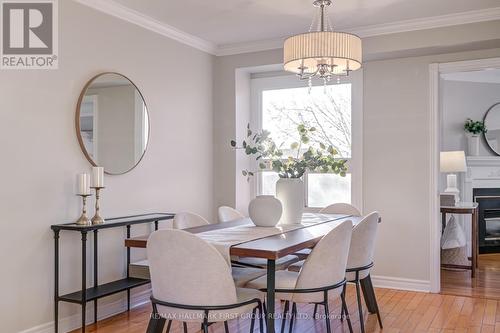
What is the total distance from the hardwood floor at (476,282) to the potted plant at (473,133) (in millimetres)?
1550

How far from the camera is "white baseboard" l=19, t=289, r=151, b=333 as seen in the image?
3279 millimetres

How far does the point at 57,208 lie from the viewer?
335 cm

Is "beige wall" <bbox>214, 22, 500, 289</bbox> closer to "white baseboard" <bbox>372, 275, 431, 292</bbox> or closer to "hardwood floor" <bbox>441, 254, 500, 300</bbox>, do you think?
"white baseboard" <bbox>372, 275, 431, 292</bbox>

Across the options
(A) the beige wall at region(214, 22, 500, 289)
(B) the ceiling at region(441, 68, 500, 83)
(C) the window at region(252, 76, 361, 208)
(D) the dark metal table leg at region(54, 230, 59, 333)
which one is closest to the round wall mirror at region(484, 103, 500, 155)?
(B) the ceiling at region(441, 68, 500, 83)

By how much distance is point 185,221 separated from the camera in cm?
350

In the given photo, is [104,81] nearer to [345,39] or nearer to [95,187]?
[95,187]

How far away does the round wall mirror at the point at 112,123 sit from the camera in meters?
3.57

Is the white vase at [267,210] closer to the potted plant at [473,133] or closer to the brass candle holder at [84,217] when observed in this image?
the brass candle holder at [84,217]

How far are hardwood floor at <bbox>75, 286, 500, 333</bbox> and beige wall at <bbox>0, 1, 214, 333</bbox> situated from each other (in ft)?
1.01

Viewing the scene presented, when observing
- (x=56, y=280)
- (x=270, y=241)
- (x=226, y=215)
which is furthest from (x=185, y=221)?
(x=270, y=241)

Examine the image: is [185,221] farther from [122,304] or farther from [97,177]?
[122,304]

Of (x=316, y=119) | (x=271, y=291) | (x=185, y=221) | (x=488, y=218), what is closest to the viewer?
(x=271, y=291)

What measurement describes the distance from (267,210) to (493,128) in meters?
4.85

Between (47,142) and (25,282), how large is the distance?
3.15 ft
